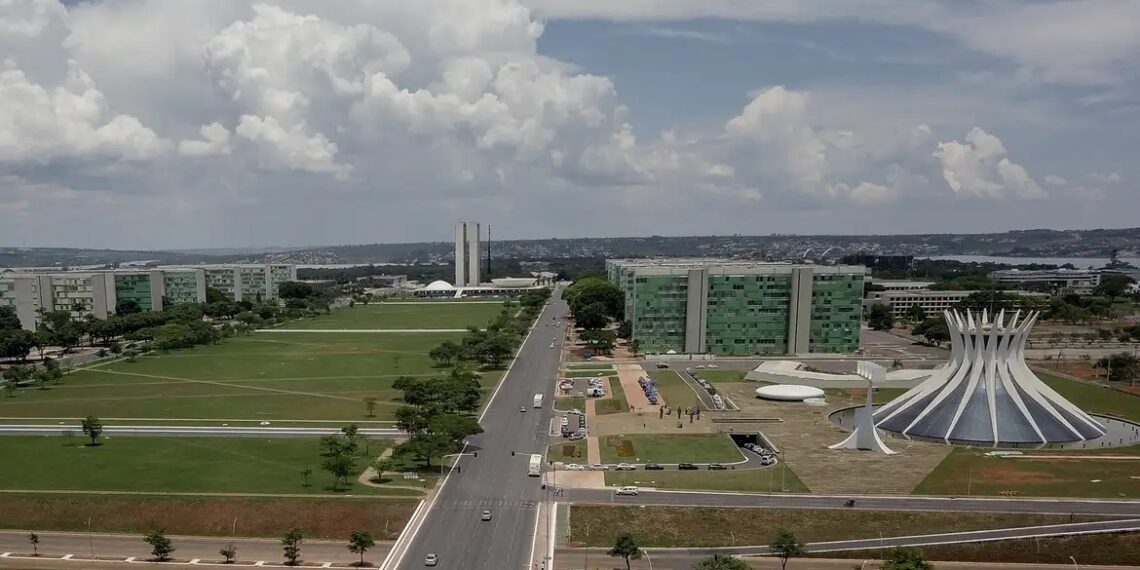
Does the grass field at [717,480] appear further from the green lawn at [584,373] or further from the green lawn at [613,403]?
the green lawn at [584,373]

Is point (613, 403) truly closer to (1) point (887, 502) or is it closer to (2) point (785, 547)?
(1) point (887, 502)

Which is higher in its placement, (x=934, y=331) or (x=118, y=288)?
(x=118, y=288)

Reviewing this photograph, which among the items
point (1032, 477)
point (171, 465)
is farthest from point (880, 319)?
point (171, 465)

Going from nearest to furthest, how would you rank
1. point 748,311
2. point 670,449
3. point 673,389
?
point 670,449, point 673,389, point 748,311

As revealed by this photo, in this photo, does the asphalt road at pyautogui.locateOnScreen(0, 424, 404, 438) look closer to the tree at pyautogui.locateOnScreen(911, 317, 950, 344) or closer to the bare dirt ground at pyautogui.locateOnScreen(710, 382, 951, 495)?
the bare dirt ground at pyautogui.locateOnScreen(710, 382, 951, 495)

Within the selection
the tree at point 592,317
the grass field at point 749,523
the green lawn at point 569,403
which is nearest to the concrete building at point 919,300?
the tree at point 592,317

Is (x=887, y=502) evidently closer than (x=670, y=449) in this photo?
Yes

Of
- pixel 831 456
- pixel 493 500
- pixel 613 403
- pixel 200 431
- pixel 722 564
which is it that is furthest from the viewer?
pixel 613 403
